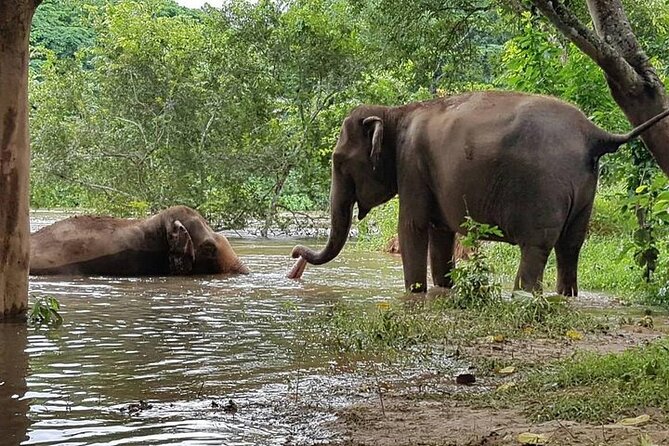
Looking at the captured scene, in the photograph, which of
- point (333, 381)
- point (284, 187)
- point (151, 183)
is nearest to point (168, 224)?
point (333, 381)

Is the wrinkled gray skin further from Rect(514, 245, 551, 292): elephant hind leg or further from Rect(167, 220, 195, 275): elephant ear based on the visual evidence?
Rect(167, 220, 195, 275): elephant ear

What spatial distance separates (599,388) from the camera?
12.7 feet

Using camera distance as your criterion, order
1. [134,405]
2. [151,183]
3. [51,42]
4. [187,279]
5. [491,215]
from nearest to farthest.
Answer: [134,405], [491,215], [187,279], [151,183], [51,42]

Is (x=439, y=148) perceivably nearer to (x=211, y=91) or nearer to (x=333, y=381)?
(x=333, y=381)

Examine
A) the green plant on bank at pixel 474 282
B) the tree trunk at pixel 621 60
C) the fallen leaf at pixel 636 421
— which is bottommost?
the fallen leaf at pixel 636 421

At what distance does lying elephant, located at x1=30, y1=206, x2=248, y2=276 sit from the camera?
35.5 feet

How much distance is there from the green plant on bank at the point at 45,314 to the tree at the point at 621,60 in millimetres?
4052

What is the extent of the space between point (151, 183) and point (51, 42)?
78.9ft

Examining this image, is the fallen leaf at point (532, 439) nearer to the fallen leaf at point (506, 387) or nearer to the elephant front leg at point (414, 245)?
the fallen leaf at point (506, 387)

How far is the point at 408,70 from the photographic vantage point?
15523 mm

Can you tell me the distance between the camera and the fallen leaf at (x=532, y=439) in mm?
3033

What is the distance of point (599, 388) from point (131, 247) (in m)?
8.02

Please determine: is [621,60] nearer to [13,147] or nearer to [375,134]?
[375,134]

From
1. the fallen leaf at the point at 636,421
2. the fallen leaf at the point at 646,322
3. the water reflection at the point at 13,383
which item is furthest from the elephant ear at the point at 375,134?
the fallen leaf at the point at 636,421
